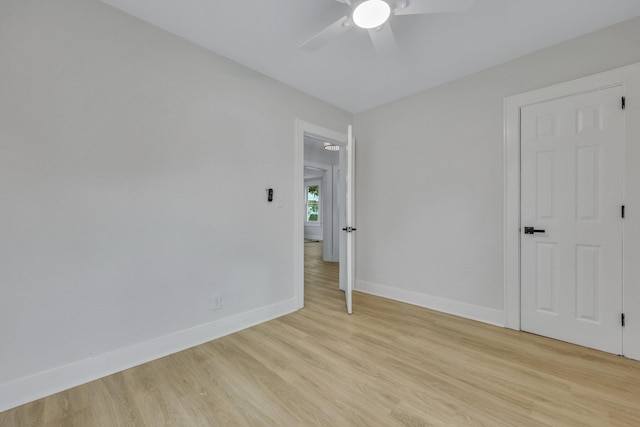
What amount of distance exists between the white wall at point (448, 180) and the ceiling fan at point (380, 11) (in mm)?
1482

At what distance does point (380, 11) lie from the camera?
1591mm

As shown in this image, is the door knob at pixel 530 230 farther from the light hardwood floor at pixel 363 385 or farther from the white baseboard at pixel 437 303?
the light hardwood floor at pixel 363 385

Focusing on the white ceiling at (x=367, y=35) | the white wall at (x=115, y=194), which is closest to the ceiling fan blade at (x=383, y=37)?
the white ceiling at (x=367, y=35)

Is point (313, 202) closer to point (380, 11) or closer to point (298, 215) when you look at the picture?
point (298, 215)

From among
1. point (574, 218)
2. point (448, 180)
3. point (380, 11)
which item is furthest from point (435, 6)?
point (574, 218)

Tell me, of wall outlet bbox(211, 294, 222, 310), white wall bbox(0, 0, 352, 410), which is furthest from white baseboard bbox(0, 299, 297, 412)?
wall outlet bbox(211, 294, 222, 310)

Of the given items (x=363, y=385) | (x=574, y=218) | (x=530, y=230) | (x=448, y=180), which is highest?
(x=448, y=180)

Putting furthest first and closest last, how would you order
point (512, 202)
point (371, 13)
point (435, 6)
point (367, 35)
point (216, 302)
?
point (512, 202), point (216, 302), point (367, 35), point (371, 13), point (435, 6)

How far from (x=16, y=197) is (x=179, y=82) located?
52.7 inches

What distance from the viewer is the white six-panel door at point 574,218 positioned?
2.06 metres

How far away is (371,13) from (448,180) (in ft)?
6.40

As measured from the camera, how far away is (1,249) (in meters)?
1.49

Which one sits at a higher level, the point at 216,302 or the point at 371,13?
the point at 371,13

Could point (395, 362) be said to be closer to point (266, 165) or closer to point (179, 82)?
point (266, 165)
